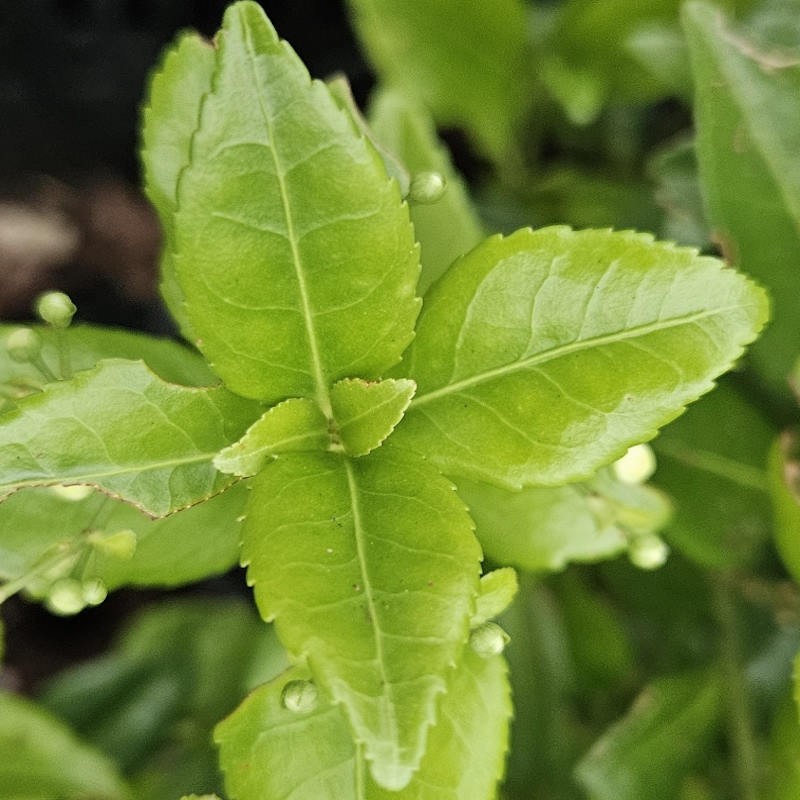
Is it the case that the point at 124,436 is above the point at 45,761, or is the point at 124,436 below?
above

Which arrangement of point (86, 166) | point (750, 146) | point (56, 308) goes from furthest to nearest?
point (86, 166)
point (750, 146)
point (56, 308)

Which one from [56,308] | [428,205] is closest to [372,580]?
[56,308]

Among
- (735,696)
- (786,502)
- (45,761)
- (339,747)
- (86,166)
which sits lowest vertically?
(45,761)

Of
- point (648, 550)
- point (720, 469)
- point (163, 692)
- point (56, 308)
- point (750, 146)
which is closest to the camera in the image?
point (56, 308)

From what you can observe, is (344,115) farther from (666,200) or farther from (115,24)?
(115,24)

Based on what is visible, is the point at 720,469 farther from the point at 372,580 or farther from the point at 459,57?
the point at 459,57

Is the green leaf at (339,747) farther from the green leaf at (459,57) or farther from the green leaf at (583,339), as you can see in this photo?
the green leaf at (459,57)

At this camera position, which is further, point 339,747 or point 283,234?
point 339,747
